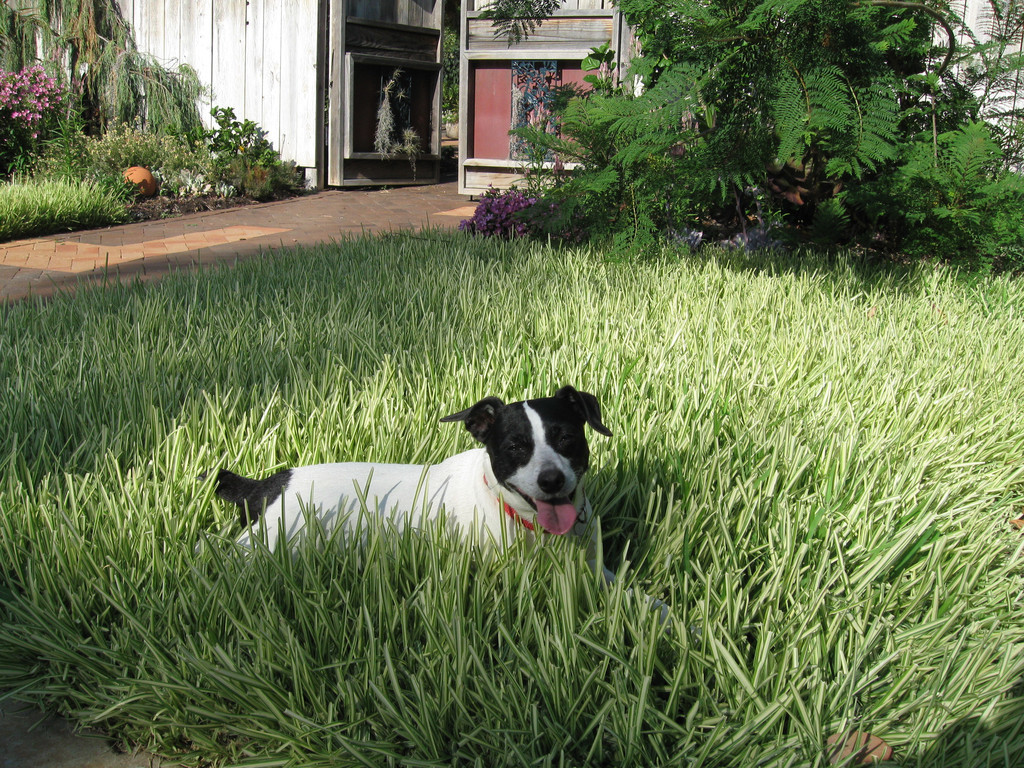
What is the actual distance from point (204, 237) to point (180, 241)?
25 centimetres

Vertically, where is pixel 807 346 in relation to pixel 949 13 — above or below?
below

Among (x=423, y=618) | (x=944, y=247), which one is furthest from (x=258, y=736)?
(x=944, y=247)

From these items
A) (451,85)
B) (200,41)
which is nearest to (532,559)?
(200,41)

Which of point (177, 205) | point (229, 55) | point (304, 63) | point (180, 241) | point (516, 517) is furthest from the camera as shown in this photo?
point (229, 55)

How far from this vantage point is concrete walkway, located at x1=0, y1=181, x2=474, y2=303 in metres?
6.16

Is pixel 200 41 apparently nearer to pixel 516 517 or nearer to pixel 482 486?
pixel 482 486

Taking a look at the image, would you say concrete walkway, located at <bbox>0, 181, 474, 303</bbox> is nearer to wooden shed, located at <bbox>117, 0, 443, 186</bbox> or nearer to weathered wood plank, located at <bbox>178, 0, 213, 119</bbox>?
wooden shed, located at <bbox>117, 0, 443, 186</bbox>

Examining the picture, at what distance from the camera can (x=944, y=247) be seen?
17.0 feet

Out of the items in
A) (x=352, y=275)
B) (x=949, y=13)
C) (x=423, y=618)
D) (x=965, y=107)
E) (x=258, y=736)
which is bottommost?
(x=258, y=736)

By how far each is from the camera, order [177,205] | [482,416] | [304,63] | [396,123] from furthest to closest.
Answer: [396,123] → [304,63] → [177,205] → [482,416]

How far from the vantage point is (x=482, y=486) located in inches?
89.1

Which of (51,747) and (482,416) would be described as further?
(482,416)

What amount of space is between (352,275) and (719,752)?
383cm

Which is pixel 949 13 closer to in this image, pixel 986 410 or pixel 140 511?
pixel 986 410
